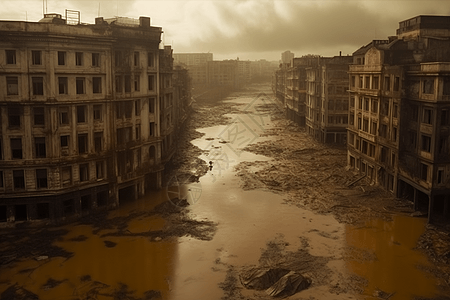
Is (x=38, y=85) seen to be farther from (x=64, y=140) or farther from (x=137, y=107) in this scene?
(x=137, y=107)

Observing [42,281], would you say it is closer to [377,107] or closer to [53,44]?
[53,44]

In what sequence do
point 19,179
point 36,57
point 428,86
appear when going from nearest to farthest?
1. point 36,57
2. point 19,179
3. point 428,86

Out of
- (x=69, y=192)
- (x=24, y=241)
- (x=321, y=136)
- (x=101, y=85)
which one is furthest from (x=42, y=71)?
(x=321, y=136)

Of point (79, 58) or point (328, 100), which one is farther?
point (328, 100)

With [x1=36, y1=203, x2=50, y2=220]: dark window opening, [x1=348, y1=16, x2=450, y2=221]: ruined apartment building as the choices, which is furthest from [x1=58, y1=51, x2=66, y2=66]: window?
[x1=348, y1=16, x2=450, y2=221]: ruined apartment building

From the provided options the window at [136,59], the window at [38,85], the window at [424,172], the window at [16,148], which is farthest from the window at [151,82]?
the window at [424,172]

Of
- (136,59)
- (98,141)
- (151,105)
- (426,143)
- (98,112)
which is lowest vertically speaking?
(98,141)

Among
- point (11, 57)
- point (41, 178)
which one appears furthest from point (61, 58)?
point (41, 178)
